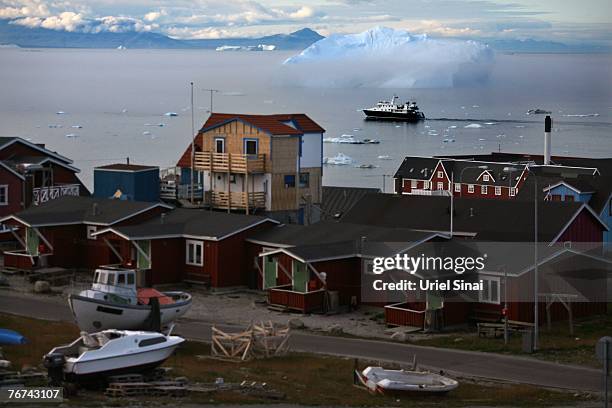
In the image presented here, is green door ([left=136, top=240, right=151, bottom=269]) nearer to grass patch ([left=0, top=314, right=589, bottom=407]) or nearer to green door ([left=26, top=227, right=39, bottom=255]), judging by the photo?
green door ([left=26, top=227, right=39, bottom=255])

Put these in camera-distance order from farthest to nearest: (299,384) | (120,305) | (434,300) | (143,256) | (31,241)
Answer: (31,241) → (143,256) → (434,300) → (120,305) → (299,384)

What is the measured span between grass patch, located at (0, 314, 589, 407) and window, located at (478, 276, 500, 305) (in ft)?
24.8

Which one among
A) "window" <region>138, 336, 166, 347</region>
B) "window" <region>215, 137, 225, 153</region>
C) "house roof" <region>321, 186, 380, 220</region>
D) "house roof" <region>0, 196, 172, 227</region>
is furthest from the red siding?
"window" <region>138, 336, 166, 347</region>

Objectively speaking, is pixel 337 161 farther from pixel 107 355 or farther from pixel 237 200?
pixel 107 355

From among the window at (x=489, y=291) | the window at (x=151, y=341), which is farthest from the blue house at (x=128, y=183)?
the window at (x=151, y=341)

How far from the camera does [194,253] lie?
4106 cm

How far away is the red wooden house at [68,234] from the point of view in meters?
42.7

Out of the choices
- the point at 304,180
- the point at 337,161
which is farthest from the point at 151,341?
the point at 337,161

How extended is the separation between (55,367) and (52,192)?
96.2ft

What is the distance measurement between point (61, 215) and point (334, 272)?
11.0 m

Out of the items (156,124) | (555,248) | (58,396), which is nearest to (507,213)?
(555,248)

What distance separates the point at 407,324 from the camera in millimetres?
34750

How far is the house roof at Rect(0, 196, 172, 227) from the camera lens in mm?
42906

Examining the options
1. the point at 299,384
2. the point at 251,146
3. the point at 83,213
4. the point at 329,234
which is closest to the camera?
the point at 299,384
